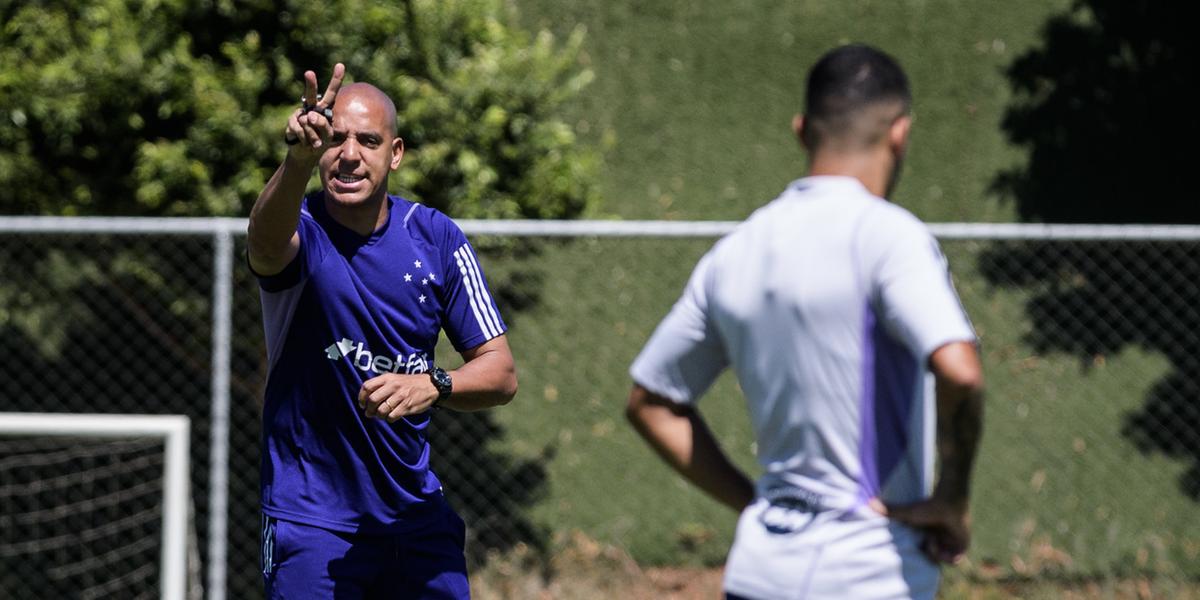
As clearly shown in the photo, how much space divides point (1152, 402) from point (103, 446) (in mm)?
6061

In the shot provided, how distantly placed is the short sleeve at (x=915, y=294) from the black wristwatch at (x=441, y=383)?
143 cm

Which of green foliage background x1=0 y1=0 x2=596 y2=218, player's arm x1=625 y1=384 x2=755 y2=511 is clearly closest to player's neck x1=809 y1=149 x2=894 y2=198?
player's arm x1=625 y1=384 x2=755 y2=511

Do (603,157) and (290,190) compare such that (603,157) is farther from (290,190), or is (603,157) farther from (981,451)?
(290,190)

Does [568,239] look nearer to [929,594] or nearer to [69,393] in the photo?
[69,393]

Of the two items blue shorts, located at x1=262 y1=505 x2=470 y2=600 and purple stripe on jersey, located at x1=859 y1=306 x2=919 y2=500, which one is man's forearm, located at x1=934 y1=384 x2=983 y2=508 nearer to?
purple stripe on jersey, located at x1=859 y1=306 x2=919 y2=500

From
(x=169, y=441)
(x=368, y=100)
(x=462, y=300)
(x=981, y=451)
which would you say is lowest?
(x=981, y=451)

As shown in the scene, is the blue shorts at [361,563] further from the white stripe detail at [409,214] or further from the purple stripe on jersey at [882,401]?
the purple stripe on jersey at [882,401]

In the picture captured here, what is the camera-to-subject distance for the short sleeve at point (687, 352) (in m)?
2.38

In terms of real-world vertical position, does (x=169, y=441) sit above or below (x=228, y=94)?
below

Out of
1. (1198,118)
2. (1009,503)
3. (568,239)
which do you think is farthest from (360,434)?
(1198,118)

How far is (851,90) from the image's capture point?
2.27 meters

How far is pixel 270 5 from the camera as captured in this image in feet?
19.1

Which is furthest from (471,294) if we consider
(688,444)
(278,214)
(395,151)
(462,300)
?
(688,444)

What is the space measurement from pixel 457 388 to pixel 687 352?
3.74 feet
